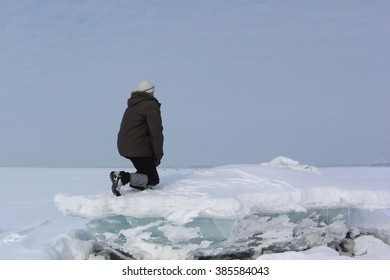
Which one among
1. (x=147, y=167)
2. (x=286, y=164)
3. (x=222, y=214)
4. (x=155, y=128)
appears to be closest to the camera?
(x=222, y=214)

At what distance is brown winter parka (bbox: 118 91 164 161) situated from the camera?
5.87m

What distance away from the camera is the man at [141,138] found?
586 centimetres

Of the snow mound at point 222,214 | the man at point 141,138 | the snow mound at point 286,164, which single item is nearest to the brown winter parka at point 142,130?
the man at point 141,138

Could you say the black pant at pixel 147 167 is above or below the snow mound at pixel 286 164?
above

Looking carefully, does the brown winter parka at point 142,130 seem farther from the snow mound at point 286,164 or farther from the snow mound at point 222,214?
the snow mound at point 286,164

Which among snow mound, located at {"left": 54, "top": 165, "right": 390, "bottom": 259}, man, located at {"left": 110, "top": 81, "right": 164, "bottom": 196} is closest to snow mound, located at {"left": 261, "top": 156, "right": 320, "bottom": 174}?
snow mound, located at {"left": 54, "top": 165, "right": 390, "bottom": 259}

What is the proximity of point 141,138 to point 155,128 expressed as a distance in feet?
0.88

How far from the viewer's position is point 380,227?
7.07m

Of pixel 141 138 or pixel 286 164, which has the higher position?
pixel 141 138

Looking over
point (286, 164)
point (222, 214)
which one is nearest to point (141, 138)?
point (222, 214)

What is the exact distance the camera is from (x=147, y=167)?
20.1 feet

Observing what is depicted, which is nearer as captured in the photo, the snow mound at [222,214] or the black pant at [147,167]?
the snow mound at [222,214]

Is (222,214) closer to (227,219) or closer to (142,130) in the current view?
(227,219)
